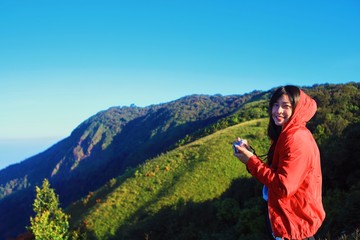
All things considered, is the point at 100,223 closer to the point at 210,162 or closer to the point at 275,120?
the point at 210,162

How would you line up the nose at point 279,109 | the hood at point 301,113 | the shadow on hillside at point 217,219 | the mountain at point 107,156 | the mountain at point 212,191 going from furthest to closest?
1. the mountain at point 107,156
2. the shadow on hillside at point 217,219
3. the mountain at point 212,191
4. the nose at point 279,109
5. the hood at point 301,113

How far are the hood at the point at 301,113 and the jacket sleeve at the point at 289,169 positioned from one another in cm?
17

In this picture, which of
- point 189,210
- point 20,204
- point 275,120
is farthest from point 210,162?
point 20,204

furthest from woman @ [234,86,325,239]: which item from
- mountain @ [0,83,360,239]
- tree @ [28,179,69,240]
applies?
tree @ [28,179,69,240]

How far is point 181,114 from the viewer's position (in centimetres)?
17175

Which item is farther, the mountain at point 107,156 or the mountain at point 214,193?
the mountain at point 107,156

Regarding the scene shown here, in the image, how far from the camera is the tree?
86.6 ft

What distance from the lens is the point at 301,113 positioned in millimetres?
3129

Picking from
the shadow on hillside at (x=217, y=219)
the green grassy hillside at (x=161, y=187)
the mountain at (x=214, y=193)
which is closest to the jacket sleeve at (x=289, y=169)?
the mountain at (x=214, y=193)

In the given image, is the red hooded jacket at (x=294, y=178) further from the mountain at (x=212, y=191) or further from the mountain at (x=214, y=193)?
the mountain at (x=214, y=193)

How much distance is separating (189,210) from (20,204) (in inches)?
5163

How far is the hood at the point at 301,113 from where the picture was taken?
310 cm

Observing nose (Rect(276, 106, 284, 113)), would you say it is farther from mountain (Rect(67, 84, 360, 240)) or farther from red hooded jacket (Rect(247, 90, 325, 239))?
mountain (Rect(67, 84, 360, 240))

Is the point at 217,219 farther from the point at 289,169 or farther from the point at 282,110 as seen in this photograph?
the point at 289,169
